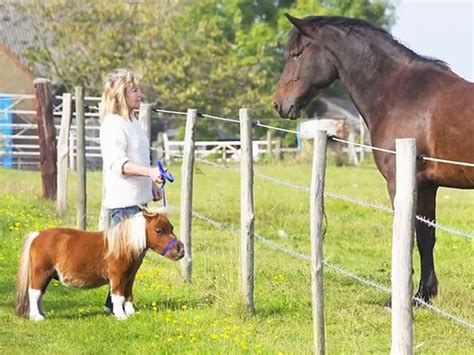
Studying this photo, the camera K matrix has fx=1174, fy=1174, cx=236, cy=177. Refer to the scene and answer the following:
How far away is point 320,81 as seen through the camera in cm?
1051

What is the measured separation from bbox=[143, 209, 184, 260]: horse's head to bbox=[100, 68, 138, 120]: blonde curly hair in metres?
0.85

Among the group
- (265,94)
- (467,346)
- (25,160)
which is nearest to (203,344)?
(467,346)

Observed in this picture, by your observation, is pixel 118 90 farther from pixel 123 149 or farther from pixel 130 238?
pixel 130 238

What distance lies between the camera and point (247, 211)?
912 cm

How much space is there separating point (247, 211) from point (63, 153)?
293 inches

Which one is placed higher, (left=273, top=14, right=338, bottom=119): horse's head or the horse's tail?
(left=273, top=14, right=338, bottom=119): horse's head

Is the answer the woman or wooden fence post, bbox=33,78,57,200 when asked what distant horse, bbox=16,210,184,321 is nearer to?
the woman

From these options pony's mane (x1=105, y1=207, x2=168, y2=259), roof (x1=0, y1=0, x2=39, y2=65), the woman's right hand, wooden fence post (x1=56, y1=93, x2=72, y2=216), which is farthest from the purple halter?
roof (x1=0, y1=0, x2=39, y2=65)

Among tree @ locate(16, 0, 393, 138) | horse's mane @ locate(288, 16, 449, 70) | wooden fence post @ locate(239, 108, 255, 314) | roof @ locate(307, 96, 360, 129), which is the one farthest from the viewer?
roof @ locate(307, 96, 360, 129)

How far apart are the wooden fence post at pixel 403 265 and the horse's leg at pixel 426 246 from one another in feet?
12.0

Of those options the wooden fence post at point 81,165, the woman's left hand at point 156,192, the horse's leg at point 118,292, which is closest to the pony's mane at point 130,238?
the horse's leg at point 118,292

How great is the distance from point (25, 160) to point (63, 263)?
2735 centimetres

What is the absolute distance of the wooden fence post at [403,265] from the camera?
606cm

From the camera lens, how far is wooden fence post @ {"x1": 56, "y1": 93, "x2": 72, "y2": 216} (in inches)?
624
